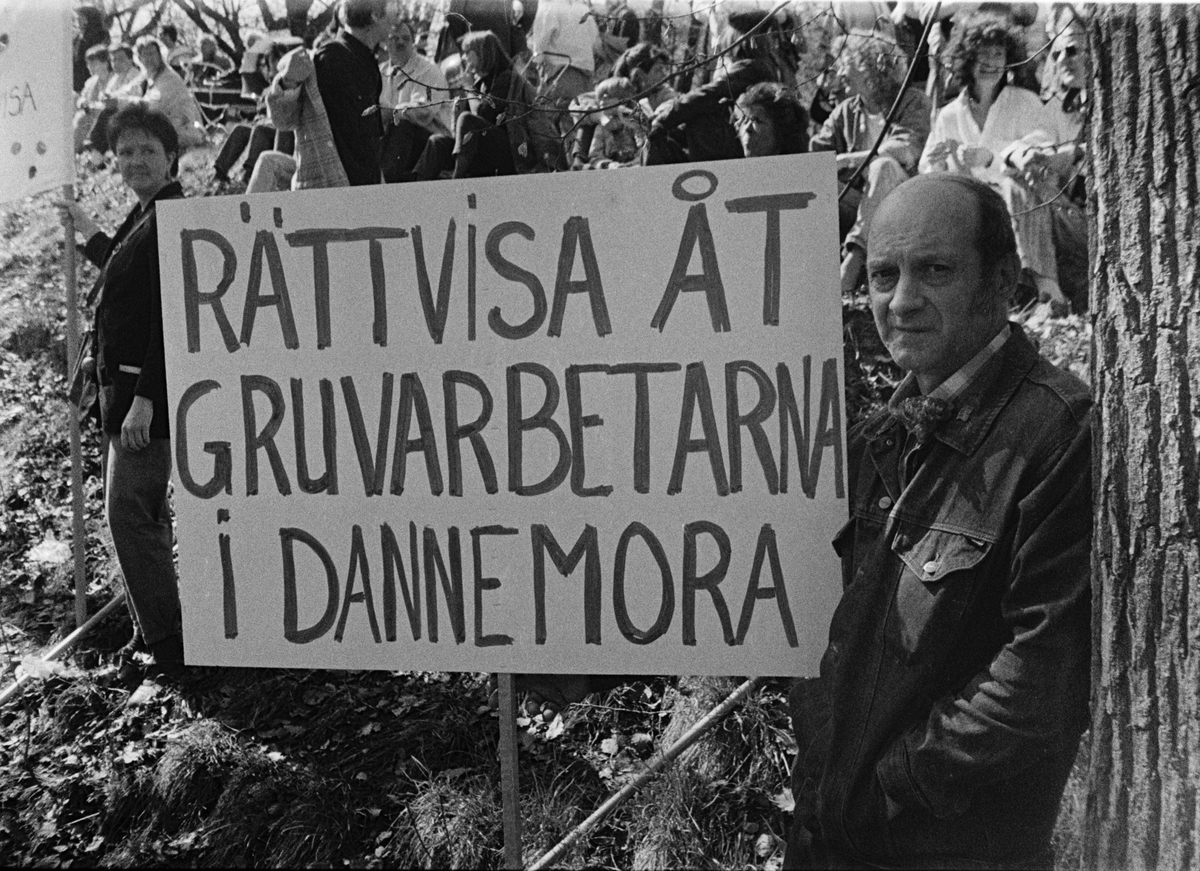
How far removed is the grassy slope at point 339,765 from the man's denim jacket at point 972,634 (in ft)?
2.24

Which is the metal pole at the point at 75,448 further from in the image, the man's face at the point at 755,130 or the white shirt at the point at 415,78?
the man's face at the point at 755,130

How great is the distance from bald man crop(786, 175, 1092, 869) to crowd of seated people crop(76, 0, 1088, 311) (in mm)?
703

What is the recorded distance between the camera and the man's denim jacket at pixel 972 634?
2465mm

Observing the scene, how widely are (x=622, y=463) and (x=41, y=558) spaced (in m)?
2.50

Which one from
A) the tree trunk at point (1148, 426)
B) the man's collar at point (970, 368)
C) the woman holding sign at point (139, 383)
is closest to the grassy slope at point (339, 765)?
the woman holding sign at point (139, 383)

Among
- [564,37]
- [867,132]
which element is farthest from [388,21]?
[867,132]

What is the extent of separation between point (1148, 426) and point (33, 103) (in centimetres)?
324

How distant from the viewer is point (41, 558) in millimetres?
4137

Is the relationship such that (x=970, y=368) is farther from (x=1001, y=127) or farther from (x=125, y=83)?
(x=125, y=83)

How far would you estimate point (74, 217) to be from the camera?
366 centimetres

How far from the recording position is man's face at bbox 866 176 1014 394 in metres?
2.52

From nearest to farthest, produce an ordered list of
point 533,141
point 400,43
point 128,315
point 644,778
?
1. point 644,778
2. point 533,141
3. point 128,315
4. point 400,43

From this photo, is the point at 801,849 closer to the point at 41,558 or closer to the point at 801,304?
the point at 801,304

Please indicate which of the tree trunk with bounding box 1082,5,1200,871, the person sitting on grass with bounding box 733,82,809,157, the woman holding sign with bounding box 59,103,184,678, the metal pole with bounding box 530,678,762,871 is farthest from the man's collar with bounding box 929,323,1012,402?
the woman holding sign with bounding box 59,103,184,678
